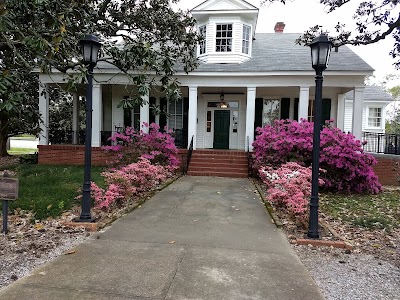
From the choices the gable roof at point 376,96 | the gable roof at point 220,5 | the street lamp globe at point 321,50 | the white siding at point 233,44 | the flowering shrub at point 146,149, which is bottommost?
the flowering shrub at point 146,149

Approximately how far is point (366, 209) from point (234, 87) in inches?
342

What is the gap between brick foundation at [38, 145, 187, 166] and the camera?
1309 centimetres

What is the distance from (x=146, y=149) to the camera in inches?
424

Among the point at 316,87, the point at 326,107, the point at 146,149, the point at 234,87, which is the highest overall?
the point at 234,87

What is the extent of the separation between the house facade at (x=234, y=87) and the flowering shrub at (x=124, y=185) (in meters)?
5.22

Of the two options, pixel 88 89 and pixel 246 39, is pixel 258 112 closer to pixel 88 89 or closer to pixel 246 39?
pixel 246 39

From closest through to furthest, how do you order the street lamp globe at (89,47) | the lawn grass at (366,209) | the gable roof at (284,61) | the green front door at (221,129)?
the street lamp globe at (89,47) → the lawn grass at (366,209) → the gable roof at (284,61) → the green front door at (221,129)

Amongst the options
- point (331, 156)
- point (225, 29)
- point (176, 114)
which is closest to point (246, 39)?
point (225, 29)

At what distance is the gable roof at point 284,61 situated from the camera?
12586mm

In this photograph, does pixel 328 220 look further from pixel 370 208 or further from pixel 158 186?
pixel 158 186

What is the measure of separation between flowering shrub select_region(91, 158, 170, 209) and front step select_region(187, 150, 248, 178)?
10.8ft

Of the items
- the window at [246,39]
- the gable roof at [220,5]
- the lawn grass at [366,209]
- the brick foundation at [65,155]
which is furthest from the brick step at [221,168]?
the gable roof at [220,5]

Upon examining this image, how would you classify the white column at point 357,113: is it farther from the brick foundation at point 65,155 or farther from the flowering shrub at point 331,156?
the brick foundation at point 65,155

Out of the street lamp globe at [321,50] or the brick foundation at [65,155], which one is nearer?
the street lamp globe at [321,50]
